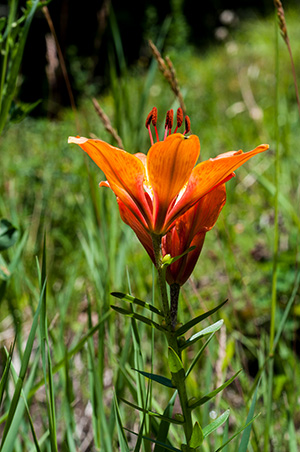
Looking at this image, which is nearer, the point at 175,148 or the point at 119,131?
the point at 175,148

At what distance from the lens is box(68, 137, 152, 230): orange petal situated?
416 millimetres

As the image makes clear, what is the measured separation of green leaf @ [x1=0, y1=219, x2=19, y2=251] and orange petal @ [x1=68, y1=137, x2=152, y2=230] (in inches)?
15.7

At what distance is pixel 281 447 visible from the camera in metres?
0.82

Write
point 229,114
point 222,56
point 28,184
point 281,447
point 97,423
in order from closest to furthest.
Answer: point 97,423 → point 281,447 → point 28,184 → point 229,114 → point 222,56

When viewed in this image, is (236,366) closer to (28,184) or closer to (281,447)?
(281,447)

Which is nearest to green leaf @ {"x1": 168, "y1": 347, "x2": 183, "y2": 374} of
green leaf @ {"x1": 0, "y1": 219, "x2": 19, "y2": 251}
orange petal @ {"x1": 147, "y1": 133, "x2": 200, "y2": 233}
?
orange petal @ {"x1": 147, "y1": 133, "x2": 200, "y2": 233}

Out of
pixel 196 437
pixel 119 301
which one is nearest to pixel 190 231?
pixel 196 437

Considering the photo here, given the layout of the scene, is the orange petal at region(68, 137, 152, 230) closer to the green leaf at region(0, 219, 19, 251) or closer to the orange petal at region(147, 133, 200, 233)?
the orange petal at region(147, 133, 200, 233)

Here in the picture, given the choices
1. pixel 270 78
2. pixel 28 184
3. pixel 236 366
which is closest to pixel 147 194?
pixel 236 366

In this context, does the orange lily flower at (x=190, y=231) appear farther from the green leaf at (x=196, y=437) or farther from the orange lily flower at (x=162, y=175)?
the green leaf at (x=196, y=437)

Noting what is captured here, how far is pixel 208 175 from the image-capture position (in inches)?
16.9

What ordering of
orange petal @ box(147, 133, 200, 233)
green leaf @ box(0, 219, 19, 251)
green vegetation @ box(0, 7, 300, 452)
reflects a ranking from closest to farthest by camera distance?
orange petal @ box(147, 133, 200, 233), green vegetation @ box(0, 7, 300, 452), green leaf @ box(0, 219, 19, 251)

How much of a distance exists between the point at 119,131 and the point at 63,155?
3.17 feet

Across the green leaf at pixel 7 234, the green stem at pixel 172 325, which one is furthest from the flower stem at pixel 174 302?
the green leaf at pixel 7 234
